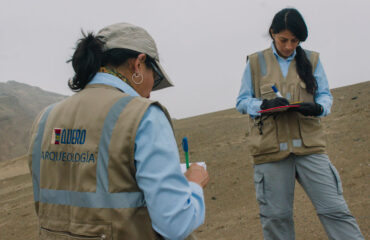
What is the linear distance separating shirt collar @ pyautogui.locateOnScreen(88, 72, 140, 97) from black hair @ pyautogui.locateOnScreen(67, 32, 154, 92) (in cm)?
3

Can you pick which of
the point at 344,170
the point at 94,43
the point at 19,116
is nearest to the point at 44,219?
the point at 94,43

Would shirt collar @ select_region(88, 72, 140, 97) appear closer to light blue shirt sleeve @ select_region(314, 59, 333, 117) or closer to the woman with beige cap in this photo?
the woman with beige cap

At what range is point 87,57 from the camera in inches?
61.6

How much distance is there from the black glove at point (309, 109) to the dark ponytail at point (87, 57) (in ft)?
5.72

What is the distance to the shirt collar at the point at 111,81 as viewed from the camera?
1.56 metres

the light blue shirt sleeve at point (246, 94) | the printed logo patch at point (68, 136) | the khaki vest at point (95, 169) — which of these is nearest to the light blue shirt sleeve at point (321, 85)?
the light blue shirt sleeve at point (246, 94)

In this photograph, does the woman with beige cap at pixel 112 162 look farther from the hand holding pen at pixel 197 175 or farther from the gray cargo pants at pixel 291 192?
the gray cargo pants at pixel 291 192

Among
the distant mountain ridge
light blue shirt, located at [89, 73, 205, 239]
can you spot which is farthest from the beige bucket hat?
the distant mountain ridge

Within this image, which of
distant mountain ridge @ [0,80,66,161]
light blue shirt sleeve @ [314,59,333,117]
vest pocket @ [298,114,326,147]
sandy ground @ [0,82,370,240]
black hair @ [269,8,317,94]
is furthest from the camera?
distant mountain ridge @ [0,80,66,161]

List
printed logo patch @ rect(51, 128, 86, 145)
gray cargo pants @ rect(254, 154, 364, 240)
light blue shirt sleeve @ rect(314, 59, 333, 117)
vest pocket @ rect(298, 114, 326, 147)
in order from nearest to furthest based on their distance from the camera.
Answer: printed logo patch @ rect(51, 128, 86, 145)
gray cargo pants @ rect(254, 154, 364, 240)
vest pocket @ rect(298, 114, 326, 147)
light blue shirt sleeve @ rect(314, 59, 333, 117)

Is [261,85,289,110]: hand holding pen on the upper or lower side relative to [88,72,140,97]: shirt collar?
lower

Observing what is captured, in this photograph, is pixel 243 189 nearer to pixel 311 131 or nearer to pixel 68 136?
pixel 311 131

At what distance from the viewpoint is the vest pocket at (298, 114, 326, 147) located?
9.04ft

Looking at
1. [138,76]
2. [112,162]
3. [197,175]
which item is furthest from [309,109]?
[112,162]
